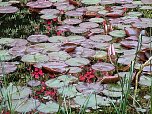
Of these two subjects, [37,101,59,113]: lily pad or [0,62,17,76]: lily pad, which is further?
[0,62,17,76]: lily pad

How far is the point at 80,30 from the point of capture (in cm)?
306

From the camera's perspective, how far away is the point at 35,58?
2.65 meters

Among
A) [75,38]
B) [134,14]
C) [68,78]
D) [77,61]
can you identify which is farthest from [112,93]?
[134,14]

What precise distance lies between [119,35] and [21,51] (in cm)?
69

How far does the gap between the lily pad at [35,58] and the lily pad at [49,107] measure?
1.69 feet

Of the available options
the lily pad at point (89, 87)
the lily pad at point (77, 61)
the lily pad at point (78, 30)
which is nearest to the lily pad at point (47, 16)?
the lily pad at point (78, 30)

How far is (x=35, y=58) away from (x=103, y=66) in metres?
0.43

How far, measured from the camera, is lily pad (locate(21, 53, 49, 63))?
8.61ft

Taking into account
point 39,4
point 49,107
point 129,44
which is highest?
point 39,4

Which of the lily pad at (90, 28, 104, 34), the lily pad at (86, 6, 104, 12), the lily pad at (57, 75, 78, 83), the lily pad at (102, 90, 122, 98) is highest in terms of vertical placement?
the lily pad at (86, 6, 104, 12)

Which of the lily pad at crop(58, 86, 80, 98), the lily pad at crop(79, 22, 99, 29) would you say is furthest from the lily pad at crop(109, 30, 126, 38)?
the lily pad at crop(58, 86, 80, 98)

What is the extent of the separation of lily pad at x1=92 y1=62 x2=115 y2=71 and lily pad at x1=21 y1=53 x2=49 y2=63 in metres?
0.31

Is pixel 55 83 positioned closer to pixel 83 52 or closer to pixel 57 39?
pixel 83 52

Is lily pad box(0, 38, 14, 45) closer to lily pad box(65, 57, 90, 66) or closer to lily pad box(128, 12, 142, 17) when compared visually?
lily pad box(65, 57, 90, 66)
